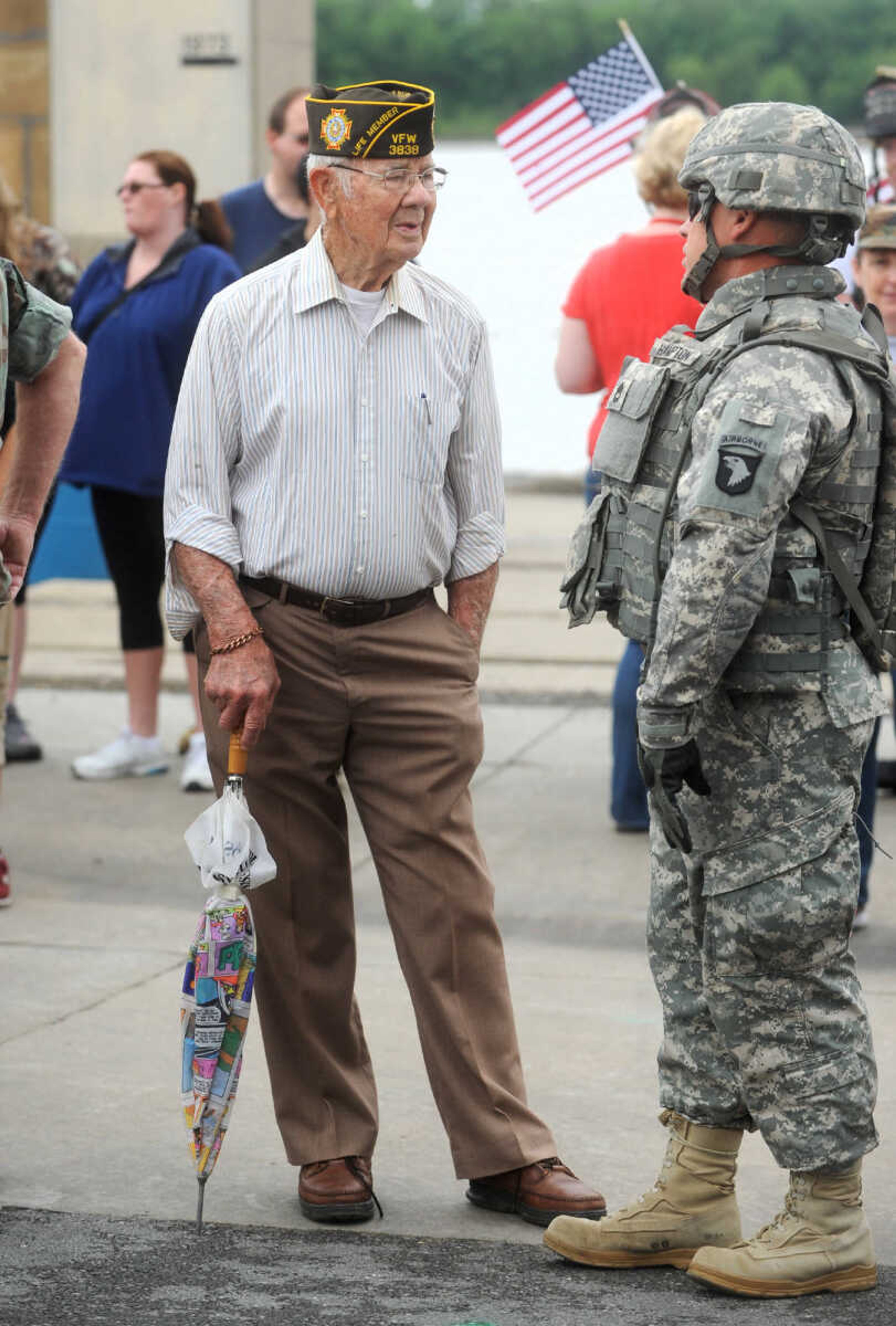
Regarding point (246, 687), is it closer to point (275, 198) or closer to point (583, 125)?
point (275, 198)

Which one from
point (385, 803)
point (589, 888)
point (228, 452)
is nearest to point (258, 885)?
point (385, 803)

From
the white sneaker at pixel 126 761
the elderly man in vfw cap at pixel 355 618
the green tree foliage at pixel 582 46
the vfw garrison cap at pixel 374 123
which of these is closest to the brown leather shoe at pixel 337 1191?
the elderly man in vfw cap at pixel 355 618

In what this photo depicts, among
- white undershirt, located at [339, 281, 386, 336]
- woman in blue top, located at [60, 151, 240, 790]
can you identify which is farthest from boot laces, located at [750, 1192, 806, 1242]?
woman in blue top, located at [60, 151, 240, 790]

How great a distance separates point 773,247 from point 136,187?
3.97m

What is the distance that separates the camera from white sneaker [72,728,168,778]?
7488 millimetres

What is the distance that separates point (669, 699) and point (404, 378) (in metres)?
0.84

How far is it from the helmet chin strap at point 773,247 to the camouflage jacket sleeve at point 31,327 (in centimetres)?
121

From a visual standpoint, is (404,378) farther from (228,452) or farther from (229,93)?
(229,93)

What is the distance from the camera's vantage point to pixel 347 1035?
13.1 feet

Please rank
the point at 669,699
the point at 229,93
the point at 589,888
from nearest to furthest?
the point at 669,699, the point at 589,888, the point at 229,93

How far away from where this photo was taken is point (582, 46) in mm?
34531

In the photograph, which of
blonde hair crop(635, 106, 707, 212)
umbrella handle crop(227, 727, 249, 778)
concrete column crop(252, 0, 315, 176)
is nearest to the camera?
umbrella handle crop(227, 727, 249, 778)

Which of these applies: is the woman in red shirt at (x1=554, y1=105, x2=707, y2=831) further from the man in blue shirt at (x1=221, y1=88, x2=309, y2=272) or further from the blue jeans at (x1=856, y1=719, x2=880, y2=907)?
the man in blue shirt at (x1=221, y1=88, x2=309, y2=272)

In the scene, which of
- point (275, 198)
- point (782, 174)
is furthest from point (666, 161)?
point (782, 174)
